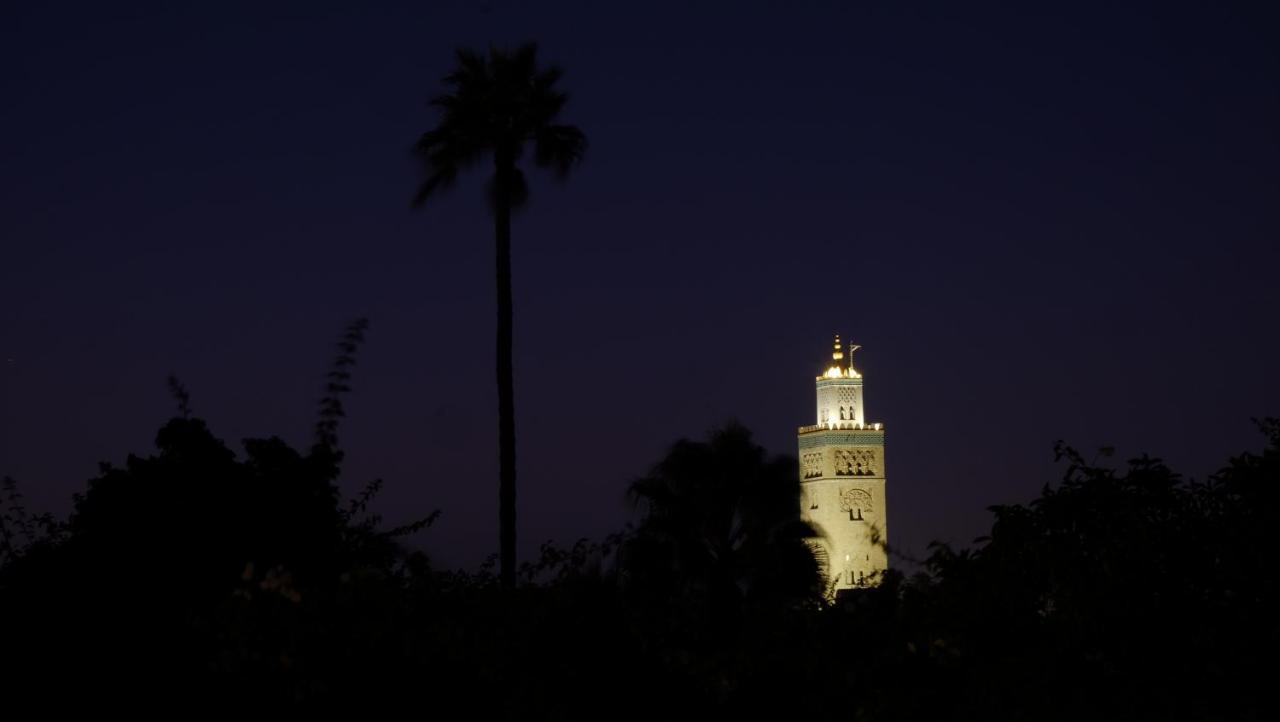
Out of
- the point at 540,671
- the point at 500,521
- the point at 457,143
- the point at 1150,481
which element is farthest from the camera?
the point at 457,143

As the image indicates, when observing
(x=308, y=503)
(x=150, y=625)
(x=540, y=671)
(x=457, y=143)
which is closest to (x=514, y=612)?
(x=540, y=671)

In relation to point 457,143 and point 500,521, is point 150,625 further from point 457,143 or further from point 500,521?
point 457,143

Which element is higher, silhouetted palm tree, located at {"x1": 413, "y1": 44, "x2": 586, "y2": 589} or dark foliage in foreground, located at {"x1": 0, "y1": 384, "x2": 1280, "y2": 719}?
silhouetted palm tree, located at {"x1": 413, "y1": 44, "x2": 586, "y2": 589}

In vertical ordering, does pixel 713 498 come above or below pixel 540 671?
above

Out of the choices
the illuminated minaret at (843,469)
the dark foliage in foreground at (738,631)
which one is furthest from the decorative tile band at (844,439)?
the dark foliage in foreground at (738,631)

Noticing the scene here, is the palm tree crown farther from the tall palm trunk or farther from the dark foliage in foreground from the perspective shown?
the dark foliage in foreground

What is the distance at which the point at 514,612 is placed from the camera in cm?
963

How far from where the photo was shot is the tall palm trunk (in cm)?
2464

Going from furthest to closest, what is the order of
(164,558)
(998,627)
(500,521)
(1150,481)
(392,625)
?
(500,521) < (164,558) < (1150,481) < (998,627) < (392,625)

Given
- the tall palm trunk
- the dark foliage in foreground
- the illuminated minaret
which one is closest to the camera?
the dark foliage in foreground

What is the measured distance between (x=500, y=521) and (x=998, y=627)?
1479 cm

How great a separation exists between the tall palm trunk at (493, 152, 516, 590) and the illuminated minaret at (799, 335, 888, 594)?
33.9 metres

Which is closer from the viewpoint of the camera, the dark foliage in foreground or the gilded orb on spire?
the dark foliage in foreground

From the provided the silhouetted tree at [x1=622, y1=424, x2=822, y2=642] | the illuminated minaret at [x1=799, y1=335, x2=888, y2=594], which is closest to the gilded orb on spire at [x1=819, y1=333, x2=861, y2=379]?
the illuminated minaret at [x1=799, y1=335, x2=888, y2=594]
